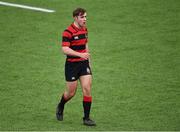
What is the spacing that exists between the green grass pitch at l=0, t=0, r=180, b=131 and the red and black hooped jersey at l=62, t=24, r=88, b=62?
138 centimetres

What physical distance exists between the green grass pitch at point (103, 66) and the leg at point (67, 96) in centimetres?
18

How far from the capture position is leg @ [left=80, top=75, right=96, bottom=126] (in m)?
11.0

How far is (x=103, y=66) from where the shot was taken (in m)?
15.1

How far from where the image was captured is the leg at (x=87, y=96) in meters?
11.0

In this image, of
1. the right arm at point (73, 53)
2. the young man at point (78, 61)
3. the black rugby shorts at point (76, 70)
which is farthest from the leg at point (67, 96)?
the right arm at point (73, 53)

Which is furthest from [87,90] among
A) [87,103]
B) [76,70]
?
[76,70]

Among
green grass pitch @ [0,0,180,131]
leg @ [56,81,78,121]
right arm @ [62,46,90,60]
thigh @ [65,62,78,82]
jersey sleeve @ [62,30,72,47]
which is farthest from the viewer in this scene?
green grass pitch @ [0,0,180,131]

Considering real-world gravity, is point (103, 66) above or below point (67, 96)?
above

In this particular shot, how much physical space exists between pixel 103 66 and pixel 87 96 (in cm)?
398

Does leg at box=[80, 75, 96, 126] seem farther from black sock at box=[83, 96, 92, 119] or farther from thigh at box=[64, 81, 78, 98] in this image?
thigh at box=[64, 81, 78, 98]

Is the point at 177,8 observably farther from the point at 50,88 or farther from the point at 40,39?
the point at 50,88

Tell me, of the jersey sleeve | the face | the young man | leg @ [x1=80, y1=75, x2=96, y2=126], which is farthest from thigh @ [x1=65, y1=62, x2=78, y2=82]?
the face

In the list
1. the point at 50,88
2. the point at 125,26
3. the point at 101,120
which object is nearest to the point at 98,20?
the point at 125,26

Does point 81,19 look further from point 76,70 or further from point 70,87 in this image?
point 70,87
